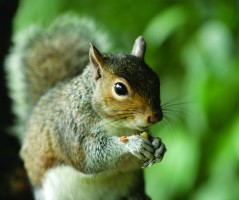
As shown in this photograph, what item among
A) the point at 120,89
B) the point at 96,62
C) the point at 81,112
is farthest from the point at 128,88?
the point at 81,112

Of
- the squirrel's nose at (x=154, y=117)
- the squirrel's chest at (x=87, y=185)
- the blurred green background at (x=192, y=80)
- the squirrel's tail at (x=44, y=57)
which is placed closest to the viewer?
the squirrel's nose at (x=154, y=117)

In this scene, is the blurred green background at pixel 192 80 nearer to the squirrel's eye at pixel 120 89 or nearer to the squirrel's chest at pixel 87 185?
the squirrel's chest at pixel 87 185

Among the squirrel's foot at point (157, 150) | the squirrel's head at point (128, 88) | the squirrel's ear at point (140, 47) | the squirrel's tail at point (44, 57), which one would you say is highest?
the squirrel's tail at point (44, 57)

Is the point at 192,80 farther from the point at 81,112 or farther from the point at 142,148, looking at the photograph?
the point at 142,148

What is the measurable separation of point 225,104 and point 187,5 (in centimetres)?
53

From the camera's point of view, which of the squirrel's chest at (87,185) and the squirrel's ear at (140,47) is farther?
the squirrel's chest at (87,185)

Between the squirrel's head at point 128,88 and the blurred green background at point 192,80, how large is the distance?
0.56m

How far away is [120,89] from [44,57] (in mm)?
776

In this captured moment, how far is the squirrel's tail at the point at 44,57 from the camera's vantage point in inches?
92.7

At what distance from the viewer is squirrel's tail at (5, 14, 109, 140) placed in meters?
2.35

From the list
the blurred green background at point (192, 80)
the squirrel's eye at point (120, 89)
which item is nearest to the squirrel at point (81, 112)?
the squirrel's eye at point (120, 89)

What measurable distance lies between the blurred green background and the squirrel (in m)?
0.18

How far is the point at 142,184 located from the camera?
7.13 ft

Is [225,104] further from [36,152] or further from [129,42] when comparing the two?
[36,152]
